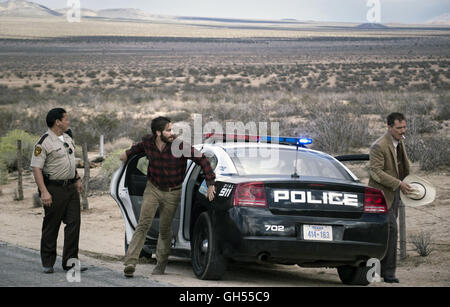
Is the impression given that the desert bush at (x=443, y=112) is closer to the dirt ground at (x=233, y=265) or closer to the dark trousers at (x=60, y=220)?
the dirt ground at (x=233, y=265)

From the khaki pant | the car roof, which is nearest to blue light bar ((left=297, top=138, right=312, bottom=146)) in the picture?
the car roof

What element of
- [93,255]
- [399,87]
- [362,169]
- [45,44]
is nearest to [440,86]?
[399,87]

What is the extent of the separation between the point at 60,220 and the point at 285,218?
8.38ft

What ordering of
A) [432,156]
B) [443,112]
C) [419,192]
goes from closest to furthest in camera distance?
[419,192], [432,156], [443,112]

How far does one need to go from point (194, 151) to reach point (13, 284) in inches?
86.0

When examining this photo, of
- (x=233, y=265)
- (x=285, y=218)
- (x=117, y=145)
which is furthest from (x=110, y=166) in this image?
(x=285, y=218)

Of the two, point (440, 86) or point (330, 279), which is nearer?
point (330, 279)

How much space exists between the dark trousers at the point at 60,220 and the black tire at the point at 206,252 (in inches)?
52.0

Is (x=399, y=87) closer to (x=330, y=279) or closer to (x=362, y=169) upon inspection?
(x=362, y=169)

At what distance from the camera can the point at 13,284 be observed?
7492 millimetres

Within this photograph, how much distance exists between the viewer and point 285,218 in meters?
7.41

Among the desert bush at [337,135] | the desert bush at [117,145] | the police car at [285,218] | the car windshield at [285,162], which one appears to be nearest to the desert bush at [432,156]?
the desert bush at [337,135]

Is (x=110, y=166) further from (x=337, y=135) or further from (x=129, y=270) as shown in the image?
(x=129, y=270)

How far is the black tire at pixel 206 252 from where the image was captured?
7699mm
